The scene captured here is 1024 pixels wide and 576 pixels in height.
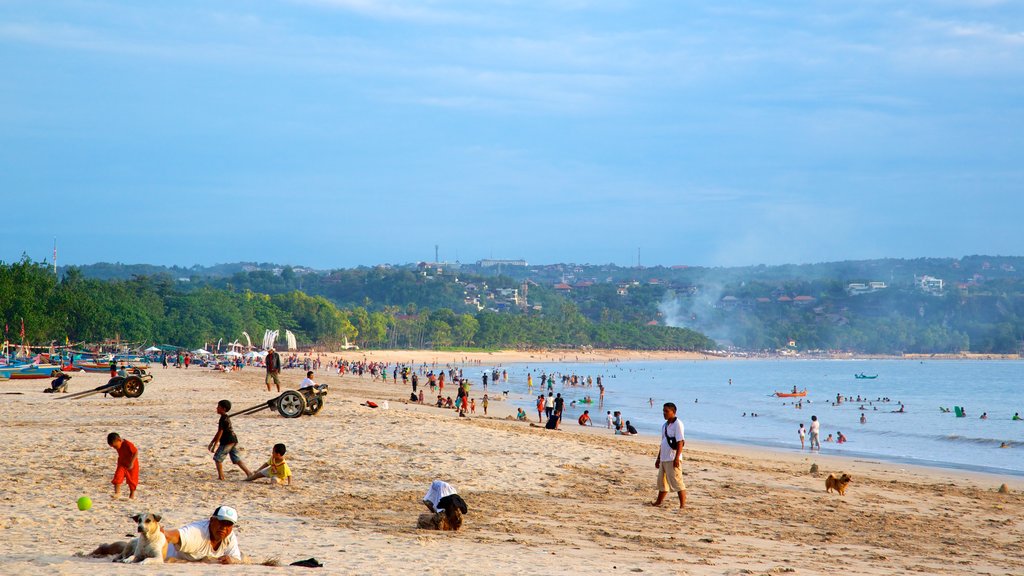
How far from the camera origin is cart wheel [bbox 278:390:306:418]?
66.9 ft

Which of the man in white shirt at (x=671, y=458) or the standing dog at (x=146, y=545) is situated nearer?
the standing dog at (x=146, y=545)

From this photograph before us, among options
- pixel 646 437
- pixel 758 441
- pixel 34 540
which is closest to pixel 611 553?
pixel 34 540

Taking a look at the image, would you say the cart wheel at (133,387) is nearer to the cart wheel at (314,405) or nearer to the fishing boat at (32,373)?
the cart wheel at (314,405)

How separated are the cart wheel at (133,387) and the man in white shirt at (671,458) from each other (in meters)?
18.4

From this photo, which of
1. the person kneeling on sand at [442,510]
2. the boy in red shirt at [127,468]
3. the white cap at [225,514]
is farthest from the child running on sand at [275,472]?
the white cap at [225,514]

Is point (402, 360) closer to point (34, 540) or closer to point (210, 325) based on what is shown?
point (210, 325)

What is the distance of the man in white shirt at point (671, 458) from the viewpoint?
13000mm

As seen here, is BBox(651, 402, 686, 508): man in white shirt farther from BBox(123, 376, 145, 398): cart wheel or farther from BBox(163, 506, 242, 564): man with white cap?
BBox(123, 376, 145, 398): cart wheel

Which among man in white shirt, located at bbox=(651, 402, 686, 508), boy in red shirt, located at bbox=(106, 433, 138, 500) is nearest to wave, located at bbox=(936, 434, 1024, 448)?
man in white shirt, located at bbox=(651, 402, 686, 508)

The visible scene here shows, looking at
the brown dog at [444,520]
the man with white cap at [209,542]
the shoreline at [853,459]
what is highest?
the man with white cap at [209,542]

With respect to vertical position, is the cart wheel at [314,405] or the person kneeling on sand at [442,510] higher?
the cart wheel at [314,405]

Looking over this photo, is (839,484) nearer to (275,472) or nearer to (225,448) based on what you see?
(275,472)

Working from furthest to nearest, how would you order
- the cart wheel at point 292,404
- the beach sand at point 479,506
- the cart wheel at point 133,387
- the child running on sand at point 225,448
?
the cart wheel at point 133,387, the cart wheel at point 292,404, the child running on sand at point 225,448, the beach sand at point 479,506

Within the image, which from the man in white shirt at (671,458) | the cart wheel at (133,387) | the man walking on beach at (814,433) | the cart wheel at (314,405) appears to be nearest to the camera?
the man in white shirt at (671,458)
